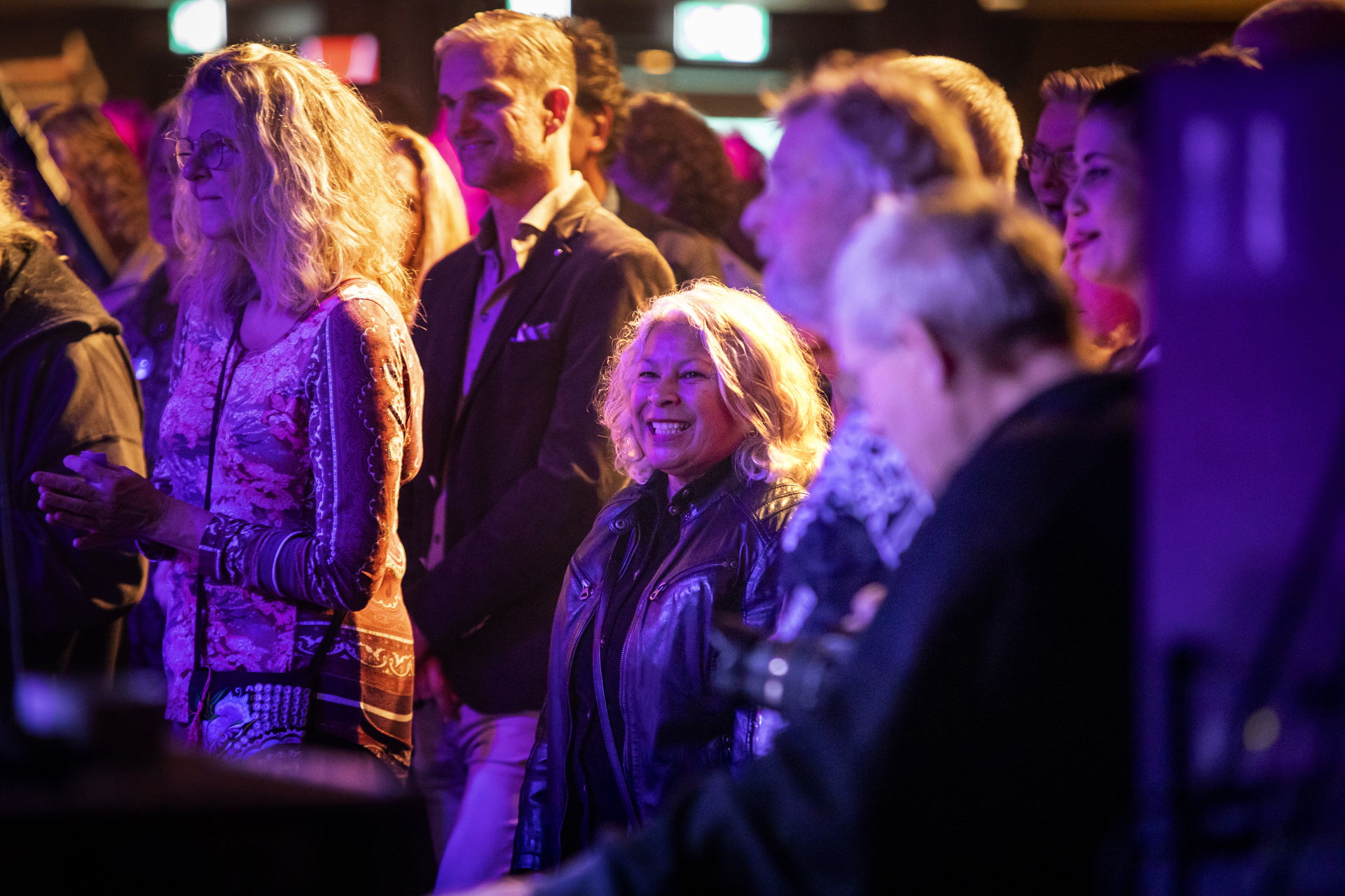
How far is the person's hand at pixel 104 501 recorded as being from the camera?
7.48ft

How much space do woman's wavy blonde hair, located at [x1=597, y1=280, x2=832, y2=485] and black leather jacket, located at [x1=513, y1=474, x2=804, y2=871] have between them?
8 centimetres

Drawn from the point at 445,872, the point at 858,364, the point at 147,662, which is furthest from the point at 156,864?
the point at 147,662

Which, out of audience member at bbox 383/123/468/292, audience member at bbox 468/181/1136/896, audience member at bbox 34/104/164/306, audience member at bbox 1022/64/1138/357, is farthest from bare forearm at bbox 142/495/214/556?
audience member at bbox 34/104/164/306

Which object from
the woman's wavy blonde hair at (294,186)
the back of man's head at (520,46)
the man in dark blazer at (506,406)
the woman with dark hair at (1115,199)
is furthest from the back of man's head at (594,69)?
the woman with dark hair at (1115,199)

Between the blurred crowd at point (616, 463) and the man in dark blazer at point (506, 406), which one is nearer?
the blurred crowd at point (616, 463)

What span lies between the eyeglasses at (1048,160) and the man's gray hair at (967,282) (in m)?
1.69

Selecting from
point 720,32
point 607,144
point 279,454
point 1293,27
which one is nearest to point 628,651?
point 279,454

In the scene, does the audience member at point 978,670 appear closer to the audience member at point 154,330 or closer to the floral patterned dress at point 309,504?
the floral patterned dress at point 309,504

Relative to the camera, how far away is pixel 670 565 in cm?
263

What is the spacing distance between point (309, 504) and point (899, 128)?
119cm

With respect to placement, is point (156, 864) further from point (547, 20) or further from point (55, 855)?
point (547, 20)

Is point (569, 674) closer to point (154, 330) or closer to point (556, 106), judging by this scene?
point (556, 106)

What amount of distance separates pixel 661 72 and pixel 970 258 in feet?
29.3

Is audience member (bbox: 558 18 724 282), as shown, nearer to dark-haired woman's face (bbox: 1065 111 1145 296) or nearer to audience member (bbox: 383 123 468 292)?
audience member (bbox: 383 123 468 292)
